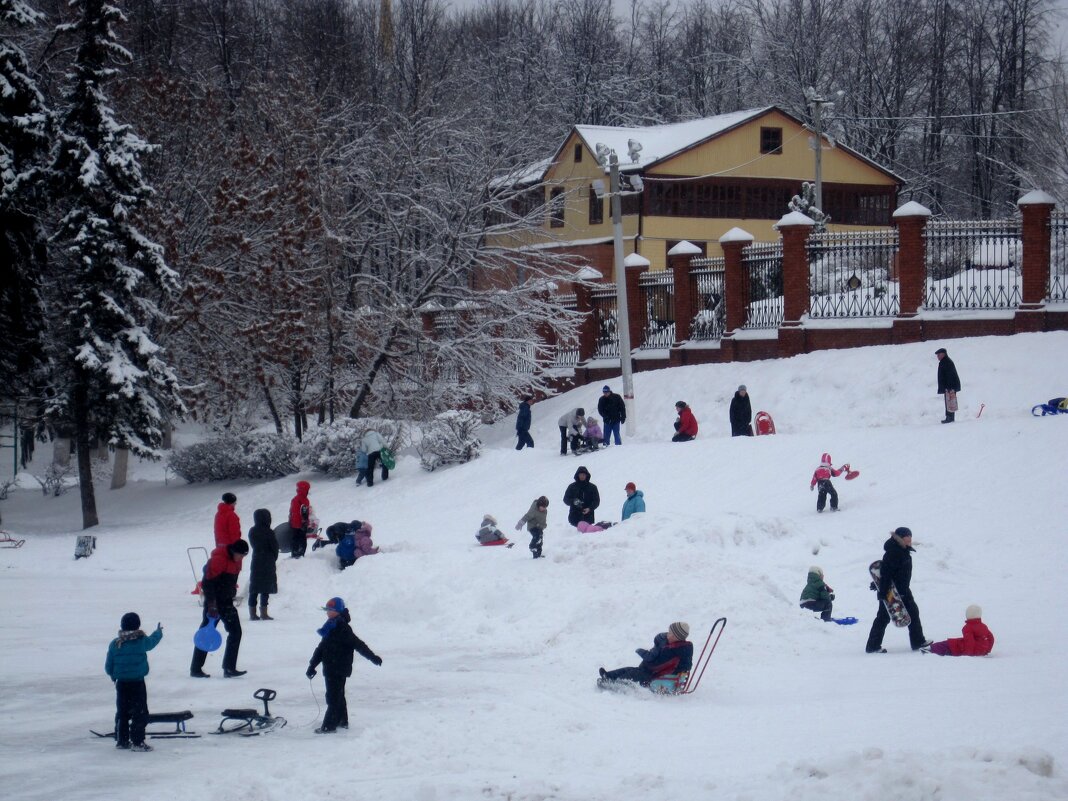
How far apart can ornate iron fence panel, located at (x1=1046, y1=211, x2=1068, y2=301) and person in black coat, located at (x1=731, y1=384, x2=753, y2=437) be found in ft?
22.8

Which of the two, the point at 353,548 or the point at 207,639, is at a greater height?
the point at 353,548

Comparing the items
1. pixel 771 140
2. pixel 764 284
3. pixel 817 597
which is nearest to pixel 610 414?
pixel 764 284

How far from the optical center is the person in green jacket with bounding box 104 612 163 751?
10.2 m

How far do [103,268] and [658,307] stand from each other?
14769 mm

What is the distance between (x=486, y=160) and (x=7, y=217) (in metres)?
13.4

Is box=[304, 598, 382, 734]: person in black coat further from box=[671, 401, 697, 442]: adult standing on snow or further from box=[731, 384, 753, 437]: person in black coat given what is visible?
box=[671, 401, 697, 442]: adult standing on snow

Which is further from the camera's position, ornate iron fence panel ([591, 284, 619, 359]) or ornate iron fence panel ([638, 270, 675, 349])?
ornate iron fence panel ([591, 284, 619, 359])

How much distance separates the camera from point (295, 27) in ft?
187

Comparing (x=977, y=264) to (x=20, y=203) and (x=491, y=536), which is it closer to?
(x=491, y=536)

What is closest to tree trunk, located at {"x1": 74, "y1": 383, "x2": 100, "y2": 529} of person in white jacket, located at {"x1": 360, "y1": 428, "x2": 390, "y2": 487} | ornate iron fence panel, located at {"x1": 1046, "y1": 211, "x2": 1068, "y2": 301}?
person in white jacket, located at {"x1": 360, "y1": 428, "x2": 390, "y2": 487}

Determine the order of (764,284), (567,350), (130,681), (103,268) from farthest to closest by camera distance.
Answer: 1. (567,350)
2. (764,284)
3. (103,268)
4. (130,681)

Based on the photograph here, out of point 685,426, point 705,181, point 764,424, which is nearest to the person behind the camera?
point 764,424

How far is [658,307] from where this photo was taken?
34.9 metres

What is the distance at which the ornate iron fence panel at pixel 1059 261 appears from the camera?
26578 millimetres
